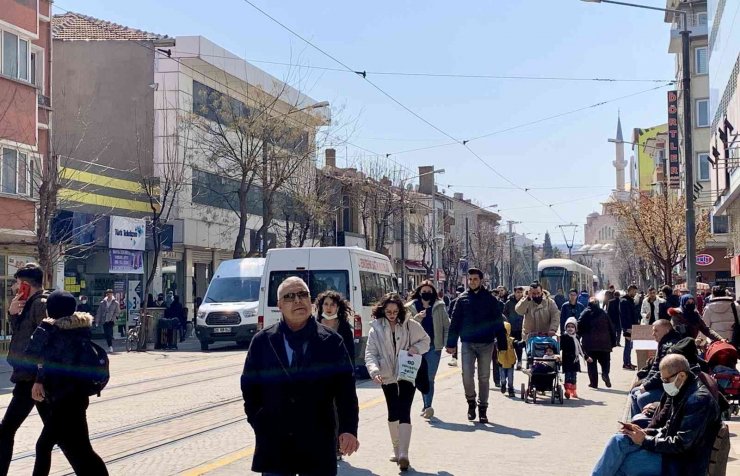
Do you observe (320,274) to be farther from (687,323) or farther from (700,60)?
(700,60)

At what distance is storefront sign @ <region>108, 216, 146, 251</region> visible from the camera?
34.8 metres

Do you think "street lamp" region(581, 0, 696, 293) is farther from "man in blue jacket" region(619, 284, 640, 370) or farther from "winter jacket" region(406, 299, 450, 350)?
"winter jacket" region(406, 299, 450, 350)

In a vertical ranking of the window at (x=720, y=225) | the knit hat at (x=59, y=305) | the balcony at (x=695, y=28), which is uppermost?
the balcony at (x=695, y=28)

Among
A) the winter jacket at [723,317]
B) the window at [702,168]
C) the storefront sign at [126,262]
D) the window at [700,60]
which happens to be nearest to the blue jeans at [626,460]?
the winter jacket at [723,317]

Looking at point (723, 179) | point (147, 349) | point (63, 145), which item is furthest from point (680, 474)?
point (63, 145)

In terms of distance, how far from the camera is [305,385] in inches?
216

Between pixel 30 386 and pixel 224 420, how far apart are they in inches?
205

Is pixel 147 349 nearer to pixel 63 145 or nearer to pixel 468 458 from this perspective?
pixel 63 145

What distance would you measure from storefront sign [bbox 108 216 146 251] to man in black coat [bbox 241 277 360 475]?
1182 inches

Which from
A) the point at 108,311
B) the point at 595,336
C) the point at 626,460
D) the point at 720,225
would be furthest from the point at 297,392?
the point at 720,225

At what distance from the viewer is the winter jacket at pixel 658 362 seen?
349 inches

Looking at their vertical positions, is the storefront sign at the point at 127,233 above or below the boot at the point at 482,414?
above

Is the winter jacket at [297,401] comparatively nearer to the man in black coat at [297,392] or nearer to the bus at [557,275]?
the man in black coat at [297,392]

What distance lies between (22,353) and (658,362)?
5.71m
